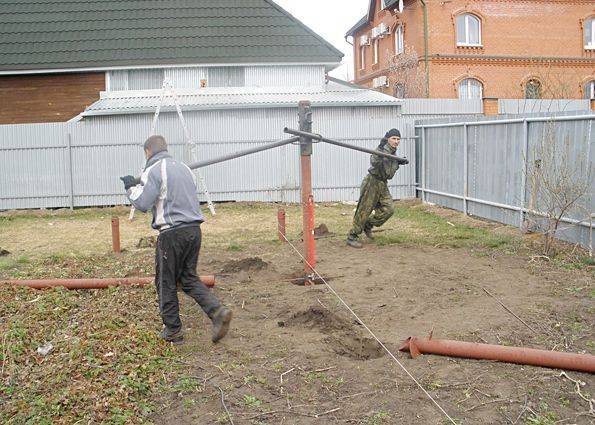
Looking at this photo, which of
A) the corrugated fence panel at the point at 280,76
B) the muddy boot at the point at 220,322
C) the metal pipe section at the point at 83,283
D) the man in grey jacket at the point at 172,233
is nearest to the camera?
the muddy boot at the point at 220,322

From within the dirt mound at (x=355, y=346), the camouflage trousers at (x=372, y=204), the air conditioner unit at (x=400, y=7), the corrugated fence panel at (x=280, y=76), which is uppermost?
the air conditioner unit at (x=400, y=7)

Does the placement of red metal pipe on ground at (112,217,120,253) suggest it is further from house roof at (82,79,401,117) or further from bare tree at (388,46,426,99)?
bare tree at (388,46,426,99)

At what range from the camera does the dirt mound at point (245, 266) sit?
900cm

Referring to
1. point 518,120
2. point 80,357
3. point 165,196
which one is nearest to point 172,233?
point 165,196

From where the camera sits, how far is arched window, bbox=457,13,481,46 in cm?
3212

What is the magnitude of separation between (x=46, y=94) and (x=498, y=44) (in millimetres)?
20622

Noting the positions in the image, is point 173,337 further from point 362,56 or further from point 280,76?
point 362,56

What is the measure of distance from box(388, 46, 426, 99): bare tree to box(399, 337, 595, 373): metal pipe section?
1046 inches

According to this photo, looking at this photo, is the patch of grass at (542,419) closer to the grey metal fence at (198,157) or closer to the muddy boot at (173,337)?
the muddy boot at (173,337)

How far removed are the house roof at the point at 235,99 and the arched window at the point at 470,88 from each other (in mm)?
12525

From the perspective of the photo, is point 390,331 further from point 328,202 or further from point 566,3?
point 566,3

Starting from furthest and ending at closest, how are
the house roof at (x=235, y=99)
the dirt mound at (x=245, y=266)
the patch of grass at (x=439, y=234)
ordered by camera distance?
the house roof at (x=235, y=99)
the patch of grass at (x=439, y=234)
the dirt mound at (x=245, y=266)

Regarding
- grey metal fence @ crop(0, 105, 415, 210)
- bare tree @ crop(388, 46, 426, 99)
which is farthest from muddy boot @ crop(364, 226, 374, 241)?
bare tree @ crop(388, 46, 426, 99)

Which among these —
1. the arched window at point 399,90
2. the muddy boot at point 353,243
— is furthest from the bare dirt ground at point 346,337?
the arched window at point 399,90
